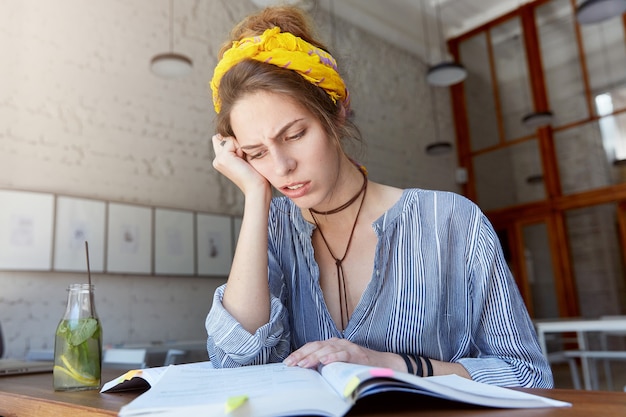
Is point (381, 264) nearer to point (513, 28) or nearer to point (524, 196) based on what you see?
point (524, 196)

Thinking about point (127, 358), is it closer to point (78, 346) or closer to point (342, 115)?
point (78, 346)

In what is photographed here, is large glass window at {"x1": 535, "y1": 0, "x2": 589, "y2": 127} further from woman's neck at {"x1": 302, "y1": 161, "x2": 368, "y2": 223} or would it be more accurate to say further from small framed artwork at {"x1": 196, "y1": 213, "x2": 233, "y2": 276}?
woman's neck at {"x1": 302, "y1": 161, "x2": 368, "y2": 223}

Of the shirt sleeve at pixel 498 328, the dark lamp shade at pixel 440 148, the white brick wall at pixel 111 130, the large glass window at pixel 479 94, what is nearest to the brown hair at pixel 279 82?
the shirt sleeve at pixel 498 328

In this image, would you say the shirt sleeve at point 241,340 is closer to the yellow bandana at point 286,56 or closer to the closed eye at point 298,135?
the closed eye at point 298,135

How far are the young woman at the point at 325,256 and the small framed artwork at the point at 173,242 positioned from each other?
3.56 m

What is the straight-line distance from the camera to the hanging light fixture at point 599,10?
417 cm

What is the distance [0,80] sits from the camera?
400 centimetres

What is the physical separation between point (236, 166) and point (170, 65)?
3.20 meters

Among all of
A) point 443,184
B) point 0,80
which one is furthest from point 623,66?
point 0,80

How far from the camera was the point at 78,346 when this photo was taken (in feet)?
2.93

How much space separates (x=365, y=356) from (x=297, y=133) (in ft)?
1.61

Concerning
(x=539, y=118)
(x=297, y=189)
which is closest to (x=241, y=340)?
(x=297, y=189)

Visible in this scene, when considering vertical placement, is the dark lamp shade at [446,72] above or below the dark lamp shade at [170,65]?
above

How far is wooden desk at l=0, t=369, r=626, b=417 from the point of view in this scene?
1.72 feet
